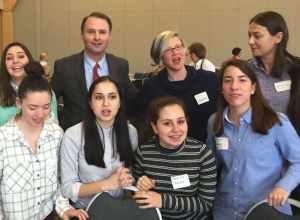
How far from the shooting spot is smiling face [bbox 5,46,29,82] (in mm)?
2553

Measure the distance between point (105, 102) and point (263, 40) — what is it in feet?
3.78

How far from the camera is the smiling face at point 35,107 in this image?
208 cm

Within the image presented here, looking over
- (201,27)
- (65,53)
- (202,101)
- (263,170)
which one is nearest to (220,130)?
(263,170)

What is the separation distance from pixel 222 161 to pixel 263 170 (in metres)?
0.23

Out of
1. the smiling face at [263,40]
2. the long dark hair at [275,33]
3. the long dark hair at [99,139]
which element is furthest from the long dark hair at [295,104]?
the long dark hair at [99,139]

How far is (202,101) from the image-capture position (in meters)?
2.70

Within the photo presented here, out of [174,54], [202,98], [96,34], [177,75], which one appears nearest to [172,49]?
[174,54]

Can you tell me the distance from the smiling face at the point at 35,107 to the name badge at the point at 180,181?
2.57ft

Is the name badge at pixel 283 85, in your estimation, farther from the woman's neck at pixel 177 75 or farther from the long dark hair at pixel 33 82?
the long dark hair at pixel 33 82

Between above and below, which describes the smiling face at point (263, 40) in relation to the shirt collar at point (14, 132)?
above

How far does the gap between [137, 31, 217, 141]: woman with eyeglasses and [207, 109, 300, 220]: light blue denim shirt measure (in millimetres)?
561

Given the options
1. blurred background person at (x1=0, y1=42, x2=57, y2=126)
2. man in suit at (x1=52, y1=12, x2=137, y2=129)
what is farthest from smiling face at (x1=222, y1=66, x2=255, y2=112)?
blurred background person at (x1=0, y1=42, x2=57, y2=126)

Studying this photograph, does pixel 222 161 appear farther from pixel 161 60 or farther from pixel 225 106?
pixel 161 60

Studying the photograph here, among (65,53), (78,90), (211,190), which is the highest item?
(65,53)
